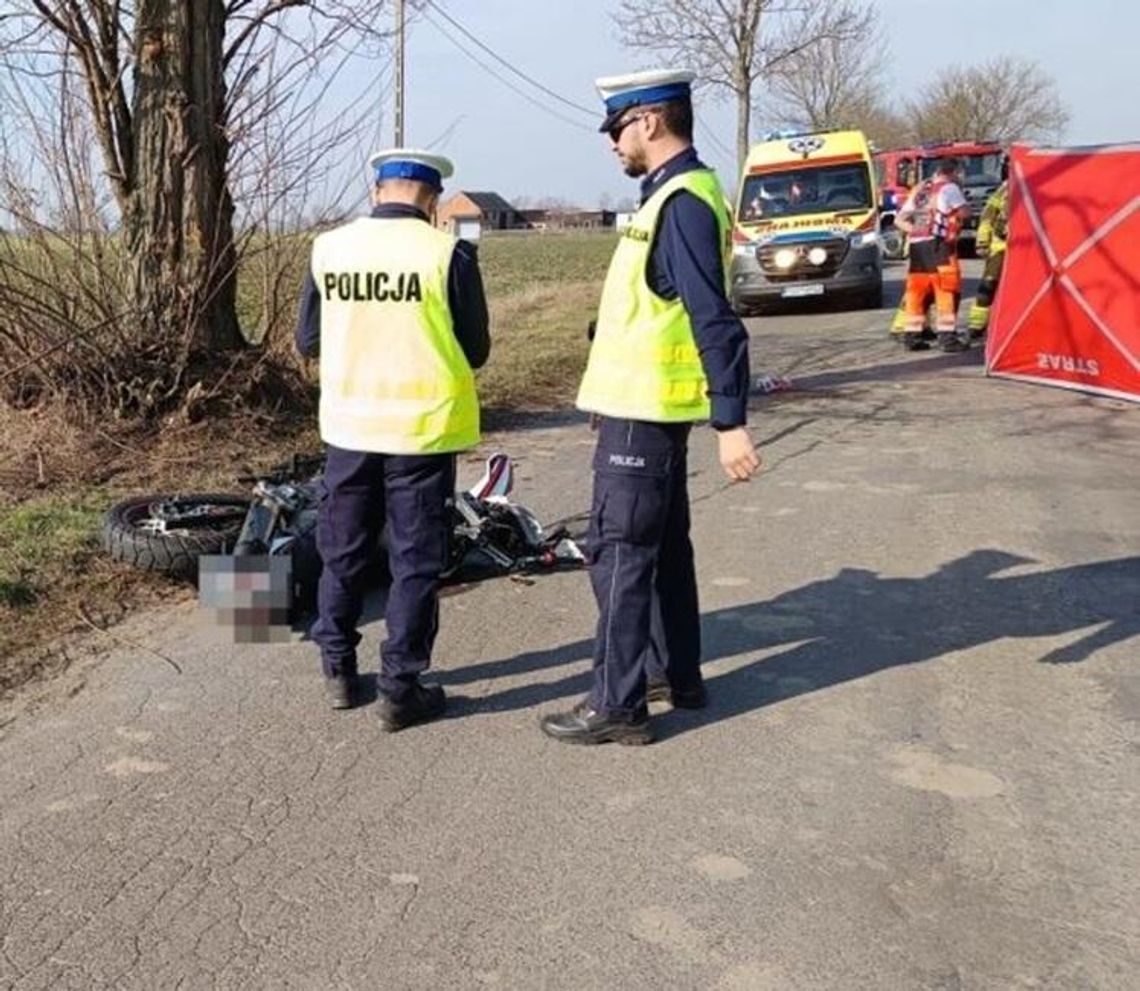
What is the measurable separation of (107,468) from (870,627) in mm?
4864

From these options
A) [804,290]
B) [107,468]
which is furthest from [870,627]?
[804,290]

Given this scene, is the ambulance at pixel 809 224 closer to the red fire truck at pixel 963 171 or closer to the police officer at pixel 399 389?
the red fire truck at pixel 963 171

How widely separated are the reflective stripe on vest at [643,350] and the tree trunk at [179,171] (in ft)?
17.3

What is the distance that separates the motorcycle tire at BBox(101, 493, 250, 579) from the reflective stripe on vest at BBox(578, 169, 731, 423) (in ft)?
7.81

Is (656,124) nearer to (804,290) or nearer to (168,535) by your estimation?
(168,535)

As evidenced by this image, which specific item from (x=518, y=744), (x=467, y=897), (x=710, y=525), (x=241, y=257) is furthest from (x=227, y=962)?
(x=241, y=257)

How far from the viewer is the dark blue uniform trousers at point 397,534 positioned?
3.87 meters

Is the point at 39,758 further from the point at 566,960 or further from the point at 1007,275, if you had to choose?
the point at 1007,275

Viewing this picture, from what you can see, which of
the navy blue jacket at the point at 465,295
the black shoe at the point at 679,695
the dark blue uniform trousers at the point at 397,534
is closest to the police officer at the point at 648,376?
the black shoe at the point at 679,695

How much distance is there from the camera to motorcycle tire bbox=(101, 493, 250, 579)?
17.4ft

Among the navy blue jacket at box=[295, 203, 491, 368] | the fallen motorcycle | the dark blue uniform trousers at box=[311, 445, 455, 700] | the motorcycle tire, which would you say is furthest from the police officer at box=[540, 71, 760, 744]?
the motorcycle tire

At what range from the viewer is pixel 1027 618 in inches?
193

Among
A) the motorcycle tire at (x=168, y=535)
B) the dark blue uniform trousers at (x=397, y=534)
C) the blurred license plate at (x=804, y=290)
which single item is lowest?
the motorcycle tire at (x=168, y=535)

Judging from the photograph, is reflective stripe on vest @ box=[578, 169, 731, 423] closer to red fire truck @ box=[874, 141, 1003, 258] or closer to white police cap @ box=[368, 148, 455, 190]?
white police cap @ box=[368, 148, 455, 190]
